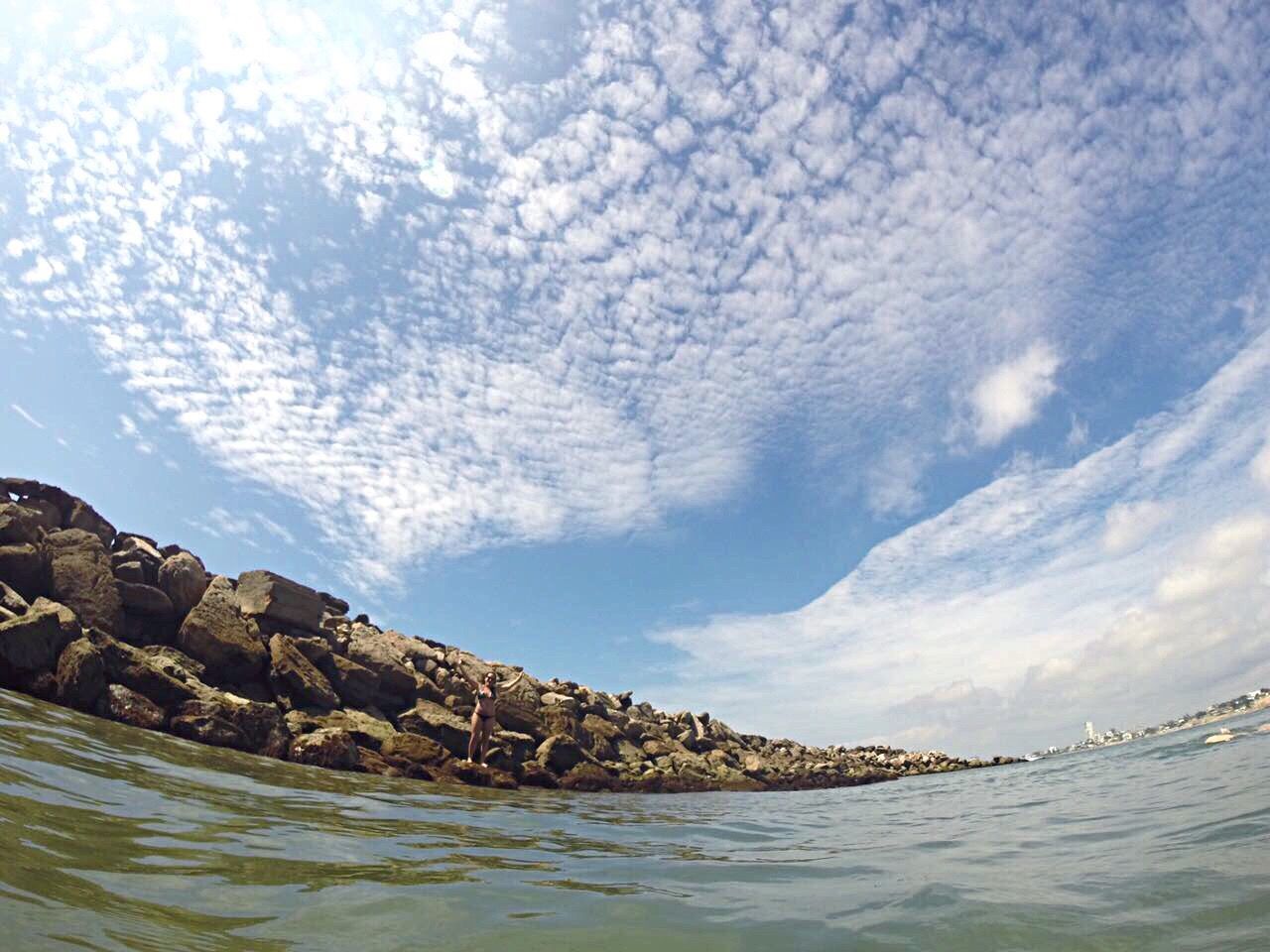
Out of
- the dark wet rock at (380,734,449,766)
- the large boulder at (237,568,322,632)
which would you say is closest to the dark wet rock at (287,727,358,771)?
the dark wet rock at (380,734,449,766)

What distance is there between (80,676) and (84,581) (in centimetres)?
477

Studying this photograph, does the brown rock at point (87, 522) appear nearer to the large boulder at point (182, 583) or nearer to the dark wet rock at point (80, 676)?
the large boulder at point (182, 583)

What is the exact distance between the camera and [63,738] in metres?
8.04

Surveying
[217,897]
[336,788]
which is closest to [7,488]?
[336,788]

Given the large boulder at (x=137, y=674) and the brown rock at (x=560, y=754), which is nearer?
the large boulder at (x=137, y=674)

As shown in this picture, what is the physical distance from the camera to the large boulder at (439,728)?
56.9ft

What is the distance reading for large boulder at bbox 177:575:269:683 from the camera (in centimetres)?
1506

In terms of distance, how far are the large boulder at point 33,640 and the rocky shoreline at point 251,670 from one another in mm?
23

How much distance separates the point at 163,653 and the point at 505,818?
9749mm

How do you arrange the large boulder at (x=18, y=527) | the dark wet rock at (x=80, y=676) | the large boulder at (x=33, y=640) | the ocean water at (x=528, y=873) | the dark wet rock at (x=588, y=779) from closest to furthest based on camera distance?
1. the ocean water at (x=528, y=873)
2. the large boulder at (x=33, y=640)
3. the dark wet rock at (x=80, y=676)
4. the large boulder at (x=18, y=527)
5. the dark wet rock at (x=588, y=779)

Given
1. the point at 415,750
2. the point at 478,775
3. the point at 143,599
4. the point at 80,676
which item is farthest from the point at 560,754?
the point at 80,676

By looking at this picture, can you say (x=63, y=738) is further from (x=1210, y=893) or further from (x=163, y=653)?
(x=1210, y=893)


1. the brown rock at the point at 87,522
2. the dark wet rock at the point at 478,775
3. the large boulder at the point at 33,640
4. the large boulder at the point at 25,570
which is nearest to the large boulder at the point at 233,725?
the large boulder at the point at 33,640

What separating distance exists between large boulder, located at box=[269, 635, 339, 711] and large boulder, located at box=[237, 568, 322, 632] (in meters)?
2.11
